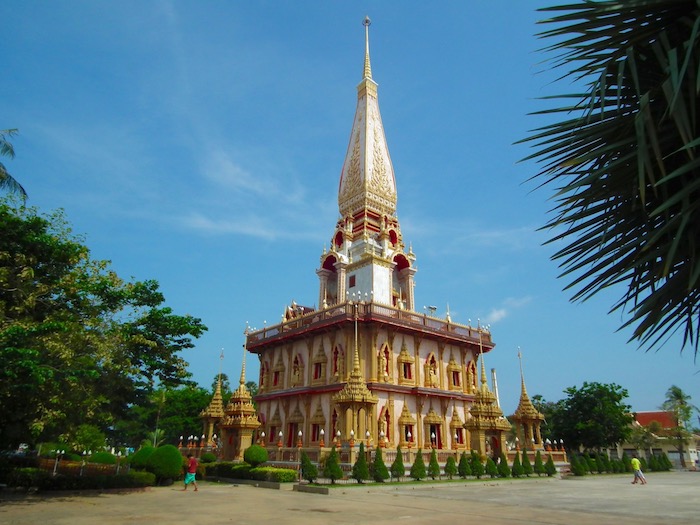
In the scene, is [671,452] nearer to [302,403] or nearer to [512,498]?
[302,403]

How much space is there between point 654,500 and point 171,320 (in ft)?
57.2

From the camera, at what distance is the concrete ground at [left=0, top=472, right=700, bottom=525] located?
11.3m

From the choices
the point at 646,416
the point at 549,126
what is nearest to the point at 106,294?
the point at 549,126

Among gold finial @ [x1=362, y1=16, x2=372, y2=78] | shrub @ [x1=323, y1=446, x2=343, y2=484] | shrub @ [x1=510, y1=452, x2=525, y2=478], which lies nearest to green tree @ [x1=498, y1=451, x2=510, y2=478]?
shrub @ [x1=510, y1=452, x2=525, y2=478]

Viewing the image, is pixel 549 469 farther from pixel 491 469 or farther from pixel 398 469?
pixel 398 469

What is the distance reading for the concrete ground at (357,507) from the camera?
446 inches

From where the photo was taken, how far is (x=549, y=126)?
707 cm

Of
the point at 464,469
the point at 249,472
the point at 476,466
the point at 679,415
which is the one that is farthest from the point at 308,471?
the point at 679,415

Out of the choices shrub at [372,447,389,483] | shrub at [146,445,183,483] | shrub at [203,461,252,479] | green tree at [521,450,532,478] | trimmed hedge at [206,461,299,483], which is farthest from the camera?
green tree at [521,450,532,478]

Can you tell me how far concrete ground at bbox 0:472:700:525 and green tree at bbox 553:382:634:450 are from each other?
26.2m

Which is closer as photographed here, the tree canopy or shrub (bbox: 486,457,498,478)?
the tree canopy

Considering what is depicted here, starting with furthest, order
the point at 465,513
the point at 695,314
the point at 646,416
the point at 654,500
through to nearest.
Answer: the point at 646,416 < the point at 654,500 < the point at 465,513 < the point at 695,314

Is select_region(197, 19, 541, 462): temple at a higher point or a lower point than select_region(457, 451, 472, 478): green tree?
higher

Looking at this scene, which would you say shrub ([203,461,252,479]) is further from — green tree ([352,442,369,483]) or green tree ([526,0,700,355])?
green tree ([526,0,700,355])
